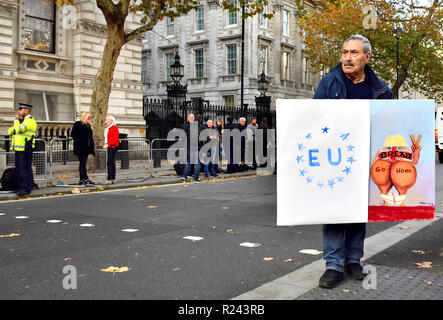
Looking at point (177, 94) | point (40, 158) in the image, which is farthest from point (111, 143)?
point (177, 94)

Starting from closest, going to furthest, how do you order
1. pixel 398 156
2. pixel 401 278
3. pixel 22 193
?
1. pixel 398 156
2. pixel 401 278
3. pixel 22 193

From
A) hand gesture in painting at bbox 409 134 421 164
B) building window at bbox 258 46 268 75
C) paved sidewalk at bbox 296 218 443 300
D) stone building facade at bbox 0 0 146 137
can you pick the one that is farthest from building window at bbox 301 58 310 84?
hand gesture in painting at bbox 409 134 421 164

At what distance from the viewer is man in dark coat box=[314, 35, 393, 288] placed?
421 centimetres

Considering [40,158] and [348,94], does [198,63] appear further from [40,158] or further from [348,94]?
[348,94]

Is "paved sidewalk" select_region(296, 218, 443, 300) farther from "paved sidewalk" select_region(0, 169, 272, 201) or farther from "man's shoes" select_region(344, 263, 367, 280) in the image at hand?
"paved sidewalk" select_region(0, 169, 272, 201)

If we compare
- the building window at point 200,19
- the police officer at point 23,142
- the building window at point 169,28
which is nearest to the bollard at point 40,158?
the police officer at point 23,142

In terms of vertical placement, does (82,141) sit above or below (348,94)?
below

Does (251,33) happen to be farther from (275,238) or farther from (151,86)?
(275,238)

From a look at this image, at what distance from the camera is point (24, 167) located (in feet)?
36.8

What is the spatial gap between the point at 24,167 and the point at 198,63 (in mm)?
33821

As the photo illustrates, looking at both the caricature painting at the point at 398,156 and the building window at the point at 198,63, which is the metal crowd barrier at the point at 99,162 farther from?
the building window at the point at 198,63

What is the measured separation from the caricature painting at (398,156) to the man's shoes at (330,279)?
54 centimetres

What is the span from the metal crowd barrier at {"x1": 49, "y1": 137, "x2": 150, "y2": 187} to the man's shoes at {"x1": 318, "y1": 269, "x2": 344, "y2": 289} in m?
9.69
